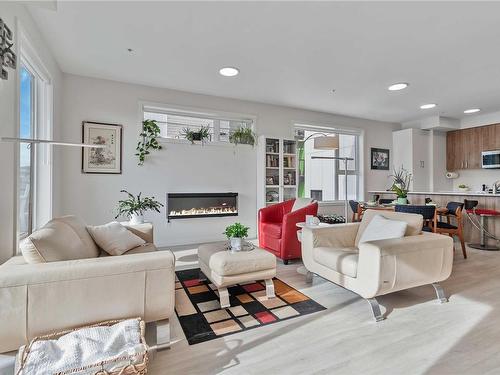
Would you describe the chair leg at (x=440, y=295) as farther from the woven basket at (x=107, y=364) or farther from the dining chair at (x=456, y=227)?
the woven basket at (x=107, y=364)

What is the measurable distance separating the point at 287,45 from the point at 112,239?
2571mm

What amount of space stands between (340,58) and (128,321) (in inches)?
131

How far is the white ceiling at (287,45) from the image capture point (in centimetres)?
236

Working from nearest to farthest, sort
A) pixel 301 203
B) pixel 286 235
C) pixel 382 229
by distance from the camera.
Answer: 1. pixel 382 229
2. pixel 286 235
3. pixel 301 203

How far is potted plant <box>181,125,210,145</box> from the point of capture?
14.8ft

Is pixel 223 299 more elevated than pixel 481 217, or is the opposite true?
pixel 481 217

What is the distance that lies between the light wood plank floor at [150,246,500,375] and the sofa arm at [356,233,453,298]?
0.25m

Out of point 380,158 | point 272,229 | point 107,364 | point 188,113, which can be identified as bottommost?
point 107,364

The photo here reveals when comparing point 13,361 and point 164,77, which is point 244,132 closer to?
point 164,77

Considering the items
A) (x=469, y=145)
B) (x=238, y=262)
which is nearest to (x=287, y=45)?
(x=238, y=262)

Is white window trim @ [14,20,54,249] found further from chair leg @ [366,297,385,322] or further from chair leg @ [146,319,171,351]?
chair leg @ [366,297,385,322]

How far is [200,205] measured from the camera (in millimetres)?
4664

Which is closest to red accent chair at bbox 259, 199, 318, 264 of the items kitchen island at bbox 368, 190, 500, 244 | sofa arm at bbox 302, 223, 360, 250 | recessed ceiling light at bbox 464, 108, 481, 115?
sofa arm at bbox 302, 223, 360, 250

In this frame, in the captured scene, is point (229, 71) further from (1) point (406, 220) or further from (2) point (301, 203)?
(1) point (406, 220)
